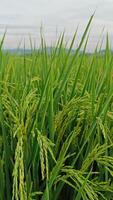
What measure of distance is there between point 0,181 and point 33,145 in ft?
0.43

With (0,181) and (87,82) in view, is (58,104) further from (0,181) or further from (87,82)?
(0,181)

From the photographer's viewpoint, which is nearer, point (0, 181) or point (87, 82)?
point (0, 181)

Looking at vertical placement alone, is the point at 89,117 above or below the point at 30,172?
above

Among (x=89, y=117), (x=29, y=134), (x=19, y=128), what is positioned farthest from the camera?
(x=89, y=117)

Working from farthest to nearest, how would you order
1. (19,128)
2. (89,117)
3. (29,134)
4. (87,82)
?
(87,82), (89,117), (29,134), (19,128)

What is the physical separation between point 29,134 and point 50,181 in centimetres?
15

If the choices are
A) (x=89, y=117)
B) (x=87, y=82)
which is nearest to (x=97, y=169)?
(x=89, y=117)

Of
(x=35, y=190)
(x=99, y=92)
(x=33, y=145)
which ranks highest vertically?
(x=99, y=92)

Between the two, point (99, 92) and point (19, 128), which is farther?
point (99, 92)

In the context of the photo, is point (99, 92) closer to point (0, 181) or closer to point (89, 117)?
point (89, 117)

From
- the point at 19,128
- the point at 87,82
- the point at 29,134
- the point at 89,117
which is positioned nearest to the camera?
the point at 19,128

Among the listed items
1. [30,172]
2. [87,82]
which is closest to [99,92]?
[87,82]

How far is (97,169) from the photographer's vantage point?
1.20m

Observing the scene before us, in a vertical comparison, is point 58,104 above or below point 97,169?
above
